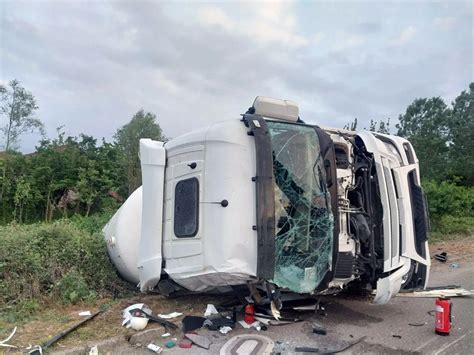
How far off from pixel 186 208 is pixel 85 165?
13232 mm

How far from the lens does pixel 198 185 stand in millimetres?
4039

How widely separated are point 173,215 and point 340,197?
172 centimetres

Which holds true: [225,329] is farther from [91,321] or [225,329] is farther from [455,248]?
[455,248]

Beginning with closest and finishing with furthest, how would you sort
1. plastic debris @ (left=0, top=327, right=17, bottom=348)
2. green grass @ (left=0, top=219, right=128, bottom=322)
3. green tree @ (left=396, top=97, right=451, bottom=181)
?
plastic debris @ (left=0, top=327, right=17, bottom=348) < green grass @ (left=0, top=219, right=128, bottom=322) < green tree @ (left=396, top=97, right=451, bottom=181)

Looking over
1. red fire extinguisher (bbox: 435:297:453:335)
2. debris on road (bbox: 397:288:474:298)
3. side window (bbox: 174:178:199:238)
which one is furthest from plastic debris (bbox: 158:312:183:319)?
red fire extinguisher (bbox: 435:297:453:335)

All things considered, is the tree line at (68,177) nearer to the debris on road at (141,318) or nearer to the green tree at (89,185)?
the green tree at (89,185)

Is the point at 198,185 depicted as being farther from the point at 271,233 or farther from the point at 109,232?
the point at 109,232

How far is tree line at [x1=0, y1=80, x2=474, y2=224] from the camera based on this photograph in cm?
1520

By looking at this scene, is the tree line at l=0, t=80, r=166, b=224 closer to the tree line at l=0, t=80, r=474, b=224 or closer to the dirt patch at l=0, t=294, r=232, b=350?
the tree line at l=0, t=80, r=474, b=224

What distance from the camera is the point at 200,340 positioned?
3811 millimetres

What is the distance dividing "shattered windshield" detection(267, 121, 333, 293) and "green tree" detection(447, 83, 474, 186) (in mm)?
19042

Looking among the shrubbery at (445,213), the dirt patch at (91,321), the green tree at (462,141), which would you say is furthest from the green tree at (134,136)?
the green tree at (462,141)

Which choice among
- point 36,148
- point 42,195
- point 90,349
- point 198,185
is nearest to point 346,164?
point 198,185

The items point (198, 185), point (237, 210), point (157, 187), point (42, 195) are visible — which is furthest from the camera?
point (42, 195)
